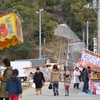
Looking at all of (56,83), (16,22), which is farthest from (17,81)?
(56,83)

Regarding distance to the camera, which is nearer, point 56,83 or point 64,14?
point 56,83

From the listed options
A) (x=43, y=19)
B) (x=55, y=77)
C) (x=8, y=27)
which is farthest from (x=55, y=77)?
(x=43, y=19)

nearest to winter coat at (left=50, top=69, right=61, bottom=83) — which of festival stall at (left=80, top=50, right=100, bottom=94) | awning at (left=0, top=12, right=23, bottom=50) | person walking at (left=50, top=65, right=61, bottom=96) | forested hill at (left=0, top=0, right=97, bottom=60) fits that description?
person walking at (left=50, top=65, right=61, bottom=96)

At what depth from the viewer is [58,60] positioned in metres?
64.5

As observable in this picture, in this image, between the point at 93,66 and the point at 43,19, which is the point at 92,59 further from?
the point at 43,19

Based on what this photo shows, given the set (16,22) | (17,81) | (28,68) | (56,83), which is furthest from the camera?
(28,68)

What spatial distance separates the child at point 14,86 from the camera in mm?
11684

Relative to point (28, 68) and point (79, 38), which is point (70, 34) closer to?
point (79, 38)

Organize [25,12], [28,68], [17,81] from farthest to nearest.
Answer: [25,12] < [28,68] < [17,81]

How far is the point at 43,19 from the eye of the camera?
63.6 metres

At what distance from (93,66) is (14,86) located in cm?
932

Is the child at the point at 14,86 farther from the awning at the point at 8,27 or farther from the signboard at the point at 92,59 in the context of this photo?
the signboard at the point at 92,59

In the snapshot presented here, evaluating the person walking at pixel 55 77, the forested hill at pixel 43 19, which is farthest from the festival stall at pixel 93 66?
the forested hill at pixel 43 19

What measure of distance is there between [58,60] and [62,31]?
11864mm
